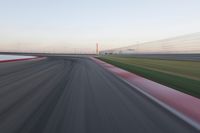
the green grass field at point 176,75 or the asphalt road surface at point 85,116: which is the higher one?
the asphalt road surface at point 85,116

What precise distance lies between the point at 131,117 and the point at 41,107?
264 centimetres

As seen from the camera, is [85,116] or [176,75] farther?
[176,75]

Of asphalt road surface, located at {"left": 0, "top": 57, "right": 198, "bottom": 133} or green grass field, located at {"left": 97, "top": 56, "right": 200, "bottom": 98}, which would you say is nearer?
asphalt road surface, located at {"left": 0, "top": 57, "right": 198, "bottom": 133}

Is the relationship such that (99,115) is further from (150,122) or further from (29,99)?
(29,99)

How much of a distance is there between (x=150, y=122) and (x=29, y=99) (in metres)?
4.77

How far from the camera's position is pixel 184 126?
20.9 ft

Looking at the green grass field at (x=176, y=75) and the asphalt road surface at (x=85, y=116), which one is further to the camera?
the green grass field at (x=176, y=75)

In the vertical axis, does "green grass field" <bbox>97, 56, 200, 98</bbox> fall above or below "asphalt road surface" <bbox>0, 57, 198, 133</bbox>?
below

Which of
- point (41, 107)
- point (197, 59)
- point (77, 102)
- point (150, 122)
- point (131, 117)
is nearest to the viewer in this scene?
point (150, 122)

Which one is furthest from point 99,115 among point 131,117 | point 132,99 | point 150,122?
point 132,99

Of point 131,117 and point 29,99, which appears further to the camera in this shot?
point 29,99

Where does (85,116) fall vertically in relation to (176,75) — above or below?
above

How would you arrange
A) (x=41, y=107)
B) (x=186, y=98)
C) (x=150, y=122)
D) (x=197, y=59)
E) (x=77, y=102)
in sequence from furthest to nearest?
(x=197, y=59) → (x=186, y=98) → (x=77, y=102) → (x=41, y=107) → (x=150, y=122)

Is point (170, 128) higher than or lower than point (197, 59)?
higher
